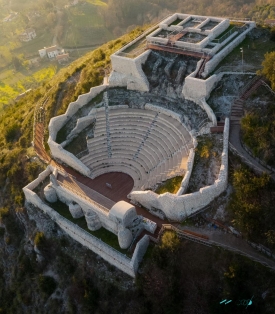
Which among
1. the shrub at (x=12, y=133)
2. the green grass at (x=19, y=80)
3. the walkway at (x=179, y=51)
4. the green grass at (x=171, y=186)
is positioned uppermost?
the walkway at (x=179, y=51)

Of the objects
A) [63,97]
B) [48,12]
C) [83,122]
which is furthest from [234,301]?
[48,12]

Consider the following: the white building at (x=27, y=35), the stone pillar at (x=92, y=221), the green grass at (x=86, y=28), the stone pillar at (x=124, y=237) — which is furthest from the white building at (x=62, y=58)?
the stone pillar at (x=124, y=237)

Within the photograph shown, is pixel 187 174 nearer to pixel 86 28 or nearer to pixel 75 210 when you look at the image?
pixel 75 210

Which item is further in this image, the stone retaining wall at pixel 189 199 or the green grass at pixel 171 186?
the green grass at pixel 171 186

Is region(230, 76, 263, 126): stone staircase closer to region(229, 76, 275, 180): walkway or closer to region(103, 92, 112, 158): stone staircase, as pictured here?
region(229, 76, 275, 180): walkway

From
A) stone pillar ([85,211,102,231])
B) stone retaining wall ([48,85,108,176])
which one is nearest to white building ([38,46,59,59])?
stone retaining wall ([48,85,108,176])

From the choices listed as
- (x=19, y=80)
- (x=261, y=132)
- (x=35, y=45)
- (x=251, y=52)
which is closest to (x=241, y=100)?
(x=261, y=132)

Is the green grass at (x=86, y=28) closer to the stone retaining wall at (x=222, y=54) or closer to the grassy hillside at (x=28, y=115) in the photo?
the grassy hillside at (x=28, y=115)
